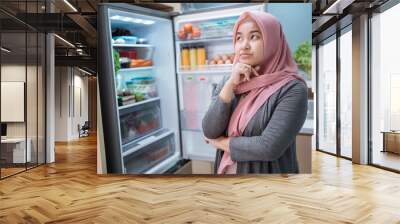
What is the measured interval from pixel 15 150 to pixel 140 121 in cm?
252

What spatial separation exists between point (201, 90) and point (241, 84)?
1.82 ft

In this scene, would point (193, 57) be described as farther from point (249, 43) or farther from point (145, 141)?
point (145, 141)

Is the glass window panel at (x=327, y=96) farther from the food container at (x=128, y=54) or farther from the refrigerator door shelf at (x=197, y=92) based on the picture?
the food container at (x=128, y=54)

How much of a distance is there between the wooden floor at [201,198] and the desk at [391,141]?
49 centimetres

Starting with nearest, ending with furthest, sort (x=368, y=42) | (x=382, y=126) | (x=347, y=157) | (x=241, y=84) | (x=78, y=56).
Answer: (x=241, y=84) < (x=382, y=126) < (x=368, y=42) < (x=347, y=157) < (x=78, y=56)

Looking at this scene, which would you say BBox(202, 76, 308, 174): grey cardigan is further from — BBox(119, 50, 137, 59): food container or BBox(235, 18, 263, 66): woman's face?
BBox(119, 50, 137, 59): food container

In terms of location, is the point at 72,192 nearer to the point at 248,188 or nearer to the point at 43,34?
the point at 248,188

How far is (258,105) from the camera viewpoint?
511 centimetres

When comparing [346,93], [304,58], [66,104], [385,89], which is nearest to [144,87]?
[304,58]

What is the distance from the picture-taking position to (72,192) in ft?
15.7

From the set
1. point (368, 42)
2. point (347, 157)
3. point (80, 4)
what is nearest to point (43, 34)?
point (80, 4)

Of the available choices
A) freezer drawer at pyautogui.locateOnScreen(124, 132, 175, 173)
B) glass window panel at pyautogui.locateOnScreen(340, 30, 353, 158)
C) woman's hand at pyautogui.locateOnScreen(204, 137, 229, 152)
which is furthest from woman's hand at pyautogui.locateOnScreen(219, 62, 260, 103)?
glass window panel at pyautogui.locateOnScreen(340, 30, 353, 158)

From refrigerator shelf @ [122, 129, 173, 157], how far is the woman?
57 cm

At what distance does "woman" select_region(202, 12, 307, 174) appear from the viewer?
5.11 metres
